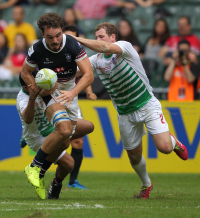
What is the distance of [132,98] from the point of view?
6.32 metres

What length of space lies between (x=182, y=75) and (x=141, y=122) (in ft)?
14.6

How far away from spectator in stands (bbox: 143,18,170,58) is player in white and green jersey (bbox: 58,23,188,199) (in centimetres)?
666

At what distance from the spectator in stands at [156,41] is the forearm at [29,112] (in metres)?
7.35

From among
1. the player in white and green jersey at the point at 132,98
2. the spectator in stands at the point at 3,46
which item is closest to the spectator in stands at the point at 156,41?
the spectator in stands at the point at 3,46

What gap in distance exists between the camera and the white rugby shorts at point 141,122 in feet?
20.1

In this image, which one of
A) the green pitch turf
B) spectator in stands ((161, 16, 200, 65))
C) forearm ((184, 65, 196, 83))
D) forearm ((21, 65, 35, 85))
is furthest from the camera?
spectator in stands ((161, 16, 200, 65))

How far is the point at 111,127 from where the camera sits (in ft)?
32.3

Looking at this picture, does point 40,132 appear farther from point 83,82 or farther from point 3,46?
point 3,46

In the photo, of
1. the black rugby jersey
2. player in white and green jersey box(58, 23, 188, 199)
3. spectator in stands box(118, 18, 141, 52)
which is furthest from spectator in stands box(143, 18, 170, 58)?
the black rugby jersey

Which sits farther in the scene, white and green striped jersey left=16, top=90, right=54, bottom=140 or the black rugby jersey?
white and green striped jersey left=16, top=90, right=54, bottom=140

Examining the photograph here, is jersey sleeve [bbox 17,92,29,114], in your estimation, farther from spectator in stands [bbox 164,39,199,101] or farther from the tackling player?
spectator in stands [bbox 164,39,199,101]

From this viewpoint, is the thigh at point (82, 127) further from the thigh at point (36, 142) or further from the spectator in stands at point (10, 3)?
the spectator in stands at point (10, 3)

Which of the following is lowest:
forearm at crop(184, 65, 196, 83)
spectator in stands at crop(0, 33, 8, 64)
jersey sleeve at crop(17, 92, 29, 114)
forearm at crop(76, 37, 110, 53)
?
spectator in stands at crop(0, 33, 8, 64)

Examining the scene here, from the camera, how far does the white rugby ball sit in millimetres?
5492
